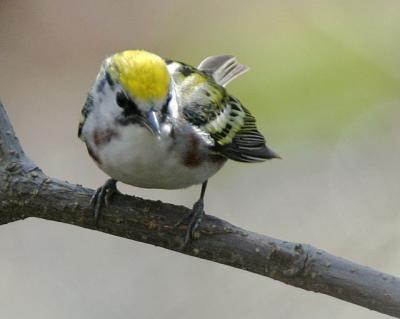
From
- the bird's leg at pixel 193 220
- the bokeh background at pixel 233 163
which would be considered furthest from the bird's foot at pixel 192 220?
the bokeh background at pixel 233 163

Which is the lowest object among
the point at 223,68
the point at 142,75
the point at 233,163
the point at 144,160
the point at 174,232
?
the point at 233,163

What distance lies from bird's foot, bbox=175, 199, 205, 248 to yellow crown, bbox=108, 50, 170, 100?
333mm

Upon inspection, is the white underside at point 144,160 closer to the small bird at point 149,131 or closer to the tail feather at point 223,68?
the small bird at point 149,131

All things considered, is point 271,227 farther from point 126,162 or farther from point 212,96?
point 126,162

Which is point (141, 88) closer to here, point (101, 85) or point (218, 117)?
point (101, 85)

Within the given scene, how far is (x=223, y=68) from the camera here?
3.53m

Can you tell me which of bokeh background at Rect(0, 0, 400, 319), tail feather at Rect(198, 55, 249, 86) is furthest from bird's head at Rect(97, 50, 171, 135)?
bokeh background at Rect(0, 0, 400, 319)

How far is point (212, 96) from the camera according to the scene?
2.96 metres

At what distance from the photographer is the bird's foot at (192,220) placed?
2.45m

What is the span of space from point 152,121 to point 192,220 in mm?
292

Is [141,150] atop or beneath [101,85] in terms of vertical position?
beneath

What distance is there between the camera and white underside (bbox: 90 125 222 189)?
251cm

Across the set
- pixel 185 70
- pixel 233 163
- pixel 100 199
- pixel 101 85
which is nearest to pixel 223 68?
pixel 185 70

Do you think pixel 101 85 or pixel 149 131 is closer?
pixel 149 131
